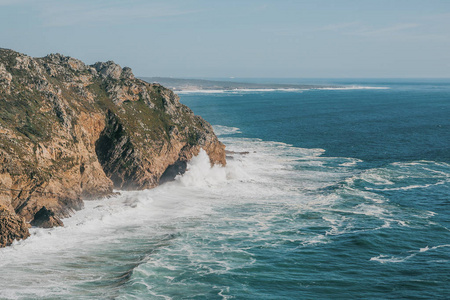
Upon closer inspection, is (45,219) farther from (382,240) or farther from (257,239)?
(382,240)

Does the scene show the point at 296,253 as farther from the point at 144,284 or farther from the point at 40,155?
the point at 40,155

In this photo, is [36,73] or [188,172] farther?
[188,172]

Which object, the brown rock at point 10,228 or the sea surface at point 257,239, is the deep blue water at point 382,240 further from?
the brown rock at point 10,228

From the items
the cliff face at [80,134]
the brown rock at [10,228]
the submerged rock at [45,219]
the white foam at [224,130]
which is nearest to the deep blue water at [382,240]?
the white foam at [224,130]

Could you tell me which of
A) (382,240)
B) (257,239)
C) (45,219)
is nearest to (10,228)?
(45,219)

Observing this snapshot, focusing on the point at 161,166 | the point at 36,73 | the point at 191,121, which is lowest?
the point at 161,166

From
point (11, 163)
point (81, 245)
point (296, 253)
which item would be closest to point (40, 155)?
point (11, 163)
